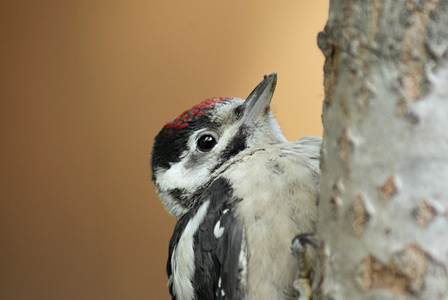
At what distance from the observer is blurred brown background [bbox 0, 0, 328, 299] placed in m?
2.79

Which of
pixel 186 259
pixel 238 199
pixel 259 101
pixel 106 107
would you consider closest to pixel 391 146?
pixel 238 199

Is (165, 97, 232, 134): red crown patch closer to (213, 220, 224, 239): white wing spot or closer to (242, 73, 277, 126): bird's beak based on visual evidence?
(242, 73, 277, 126): bird's beak

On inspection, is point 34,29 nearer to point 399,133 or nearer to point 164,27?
point 164,27

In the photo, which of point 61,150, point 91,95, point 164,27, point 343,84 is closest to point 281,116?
point 164,27

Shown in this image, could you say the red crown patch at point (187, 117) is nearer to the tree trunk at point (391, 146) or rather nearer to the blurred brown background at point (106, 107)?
the tree trunk at point (391, 146)

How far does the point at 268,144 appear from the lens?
1497 millimetres

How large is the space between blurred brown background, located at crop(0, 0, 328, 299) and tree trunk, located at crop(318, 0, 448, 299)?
2045 millimetres

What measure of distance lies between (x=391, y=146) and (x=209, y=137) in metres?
0.93

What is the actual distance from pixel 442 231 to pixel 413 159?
0.09 m

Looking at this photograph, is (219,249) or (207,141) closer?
(219,249)

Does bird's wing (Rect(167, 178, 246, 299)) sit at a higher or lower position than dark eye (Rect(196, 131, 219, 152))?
lower

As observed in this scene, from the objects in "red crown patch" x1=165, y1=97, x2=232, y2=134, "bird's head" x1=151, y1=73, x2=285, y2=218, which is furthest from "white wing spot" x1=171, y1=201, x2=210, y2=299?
"red crown patch" x1=165, y1=97, x2=232, y2=134

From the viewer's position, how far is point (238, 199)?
119 cm

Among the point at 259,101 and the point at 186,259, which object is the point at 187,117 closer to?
the point at 259,101
